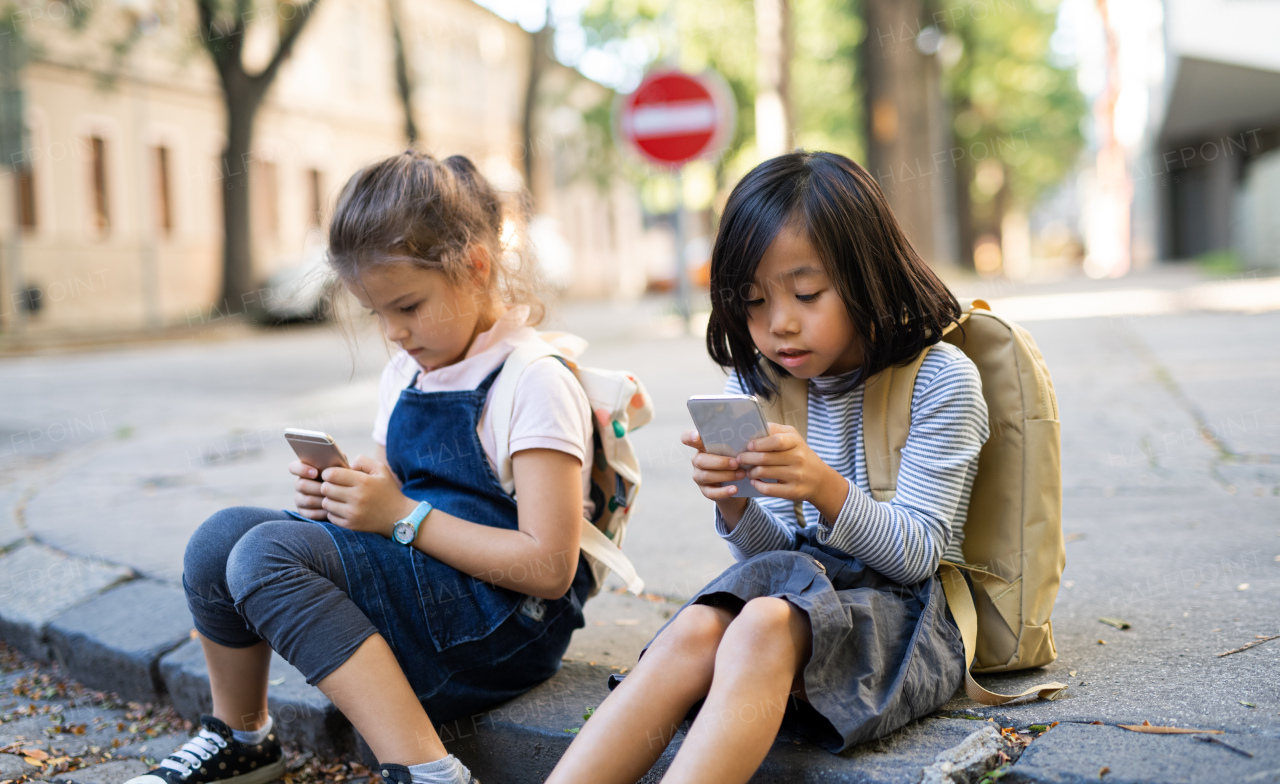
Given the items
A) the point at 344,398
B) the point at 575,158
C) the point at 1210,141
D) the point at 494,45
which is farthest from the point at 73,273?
the point at 1210,141

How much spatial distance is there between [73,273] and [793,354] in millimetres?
19120

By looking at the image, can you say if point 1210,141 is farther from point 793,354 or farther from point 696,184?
point 793,354

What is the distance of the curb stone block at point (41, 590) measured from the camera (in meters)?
2.74

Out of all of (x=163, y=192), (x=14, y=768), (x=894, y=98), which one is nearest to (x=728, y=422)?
(x=14, y=768)

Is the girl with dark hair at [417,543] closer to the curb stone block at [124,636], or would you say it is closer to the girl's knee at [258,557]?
the girl's knee at [258,557]

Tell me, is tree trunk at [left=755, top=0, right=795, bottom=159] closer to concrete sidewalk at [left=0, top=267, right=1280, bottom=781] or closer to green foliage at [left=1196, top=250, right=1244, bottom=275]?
concrete sidewalk at [left=0, top=267, right=1280, bottom=781]

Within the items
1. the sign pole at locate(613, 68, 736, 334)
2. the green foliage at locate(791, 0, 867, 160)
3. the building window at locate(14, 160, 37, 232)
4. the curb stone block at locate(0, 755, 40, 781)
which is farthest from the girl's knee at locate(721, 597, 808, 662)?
the green foliage at locate(791, 0, 867, 160)

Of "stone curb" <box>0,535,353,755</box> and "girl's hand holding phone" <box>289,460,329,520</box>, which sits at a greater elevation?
"girl's hand holding phone" <box>289,460,329,520</box>

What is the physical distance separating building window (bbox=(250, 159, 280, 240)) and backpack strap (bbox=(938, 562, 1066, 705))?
2295cm

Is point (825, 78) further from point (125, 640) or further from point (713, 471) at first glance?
point (713, 471)

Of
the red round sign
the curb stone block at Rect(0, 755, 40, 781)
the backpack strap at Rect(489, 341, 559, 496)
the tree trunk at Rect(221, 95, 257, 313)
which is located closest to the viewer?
the backpack strap at Rect(489, 341, 559, 496)

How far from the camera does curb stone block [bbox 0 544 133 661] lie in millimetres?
2738

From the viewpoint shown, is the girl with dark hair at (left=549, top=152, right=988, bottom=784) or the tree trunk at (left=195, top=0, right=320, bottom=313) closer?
the girl with dark hair at (left=549, top=152, right=988, bottom=784)

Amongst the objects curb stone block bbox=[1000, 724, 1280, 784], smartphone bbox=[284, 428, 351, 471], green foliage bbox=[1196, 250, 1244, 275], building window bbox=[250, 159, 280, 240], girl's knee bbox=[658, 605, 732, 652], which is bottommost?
curb stone block bbox=[1000, 724, 1280, 784]
